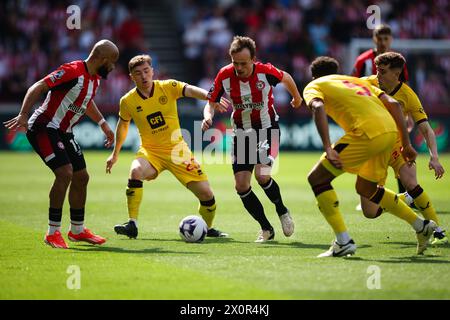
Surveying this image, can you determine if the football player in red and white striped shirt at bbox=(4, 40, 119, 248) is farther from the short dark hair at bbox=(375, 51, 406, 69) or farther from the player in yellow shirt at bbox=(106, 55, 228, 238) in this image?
the short dark hair at bbox=(375, 51, 406, 69)

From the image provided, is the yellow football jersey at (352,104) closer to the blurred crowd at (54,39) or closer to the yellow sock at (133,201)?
the yellow sock at (133,201)

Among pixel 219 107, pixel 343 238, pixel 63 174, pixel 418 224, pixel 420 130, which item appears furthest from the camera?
pixel 219 107

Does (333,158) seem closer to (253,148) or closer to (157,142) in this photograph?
(253,148)

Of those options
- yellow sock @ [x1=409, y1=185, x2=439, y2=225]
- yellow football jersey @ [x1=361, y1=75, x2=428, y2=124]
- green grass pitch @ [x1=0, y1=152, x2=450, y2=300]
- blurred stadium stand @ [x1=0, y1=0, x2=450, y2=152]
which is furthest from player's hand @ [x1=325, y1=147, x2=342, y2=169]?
blurred stadium stand @ [x1=0, y1=0, x2=450, y2=152]

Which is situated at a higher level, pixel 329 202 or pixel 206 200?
pixel 329 202

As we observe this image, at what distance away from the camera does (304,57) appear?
26594 millimetres

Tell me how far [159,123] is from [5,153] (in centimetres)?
1576

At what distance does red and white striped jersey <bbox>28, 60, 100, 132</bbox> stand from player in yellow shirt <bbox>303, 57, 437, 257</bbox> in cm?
268

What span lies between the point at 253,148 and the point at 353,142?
7.01ft

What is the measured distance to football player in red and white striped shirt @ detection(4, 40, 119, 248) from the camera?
30.4 ft

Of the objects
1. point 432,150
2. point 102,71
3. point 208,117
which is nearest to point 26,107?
point 102,71

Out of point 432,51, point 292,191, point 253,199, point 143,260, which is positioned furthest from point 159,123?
point 432,51

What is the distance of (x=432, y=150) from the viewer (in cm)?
909

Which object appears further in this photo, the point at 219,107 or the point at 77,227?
the point at 219,107
